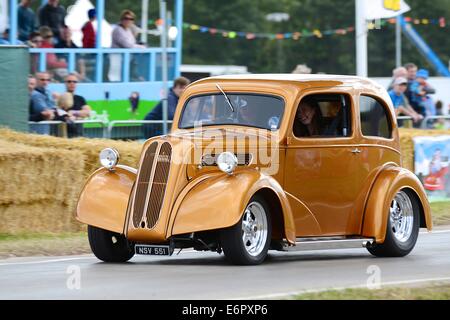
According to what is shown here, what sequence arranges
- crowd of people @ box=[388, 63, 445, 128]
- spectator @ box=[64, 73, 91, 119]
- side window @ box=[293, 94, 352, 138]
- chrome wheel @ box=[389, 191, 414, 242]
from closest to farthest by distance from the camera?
1. side window @ box=[293, 94, 352, 138]
2. chrome wheel @ box=[389, 191, 414, 242]
3. spectator @ box=[64, 73, 91, 119]
4. crowd of people @ box=[388, 63, 445, 128]

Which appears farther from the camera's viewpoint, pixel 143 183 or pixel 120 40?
pixel 120 40

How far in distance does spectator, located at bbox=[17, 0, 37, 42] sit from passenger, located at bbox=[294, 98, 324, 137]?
31.9 ft

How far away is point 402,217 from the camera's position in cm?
1248

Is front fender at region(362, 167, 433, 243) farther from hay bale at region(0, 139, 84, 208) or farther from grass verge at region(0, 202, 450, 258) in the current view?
hay bale at region(0, 139, 84, 208)

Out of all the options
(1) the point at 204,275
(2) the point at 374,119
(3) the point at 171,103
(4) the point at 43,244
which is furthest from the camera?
(3) the point at 171,103

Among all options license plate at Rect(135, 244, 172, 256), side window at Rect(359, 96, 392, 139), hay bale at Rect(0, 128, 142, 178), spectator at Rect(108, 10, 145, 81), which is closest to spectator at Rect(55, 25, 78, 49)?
spectator at Rect(108, 10, 145, 81)

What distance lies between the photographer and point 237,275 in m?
10.1

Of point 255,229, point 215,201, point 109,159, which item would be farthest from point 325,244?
point 109,159

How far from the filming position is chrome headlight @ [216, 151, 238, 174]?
10.7 metres

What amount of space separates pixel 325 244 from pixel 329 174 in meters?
0.75

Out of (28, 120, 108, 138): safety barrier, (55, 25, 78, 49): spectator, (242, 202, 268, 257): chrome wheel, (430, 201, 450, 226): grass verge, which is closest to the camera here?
(242, 202, 268, 257): chrome wheel

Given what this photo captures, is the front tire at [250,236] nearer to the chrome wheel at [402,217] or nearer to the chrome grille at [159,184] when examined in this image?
the chrome grille at [159,184]

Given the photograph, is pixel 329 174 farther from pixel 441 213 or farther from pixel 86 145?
pixel 441 213

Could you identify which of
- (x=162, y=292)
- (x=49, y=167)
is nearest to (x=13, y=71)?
(x=49, y=167)
